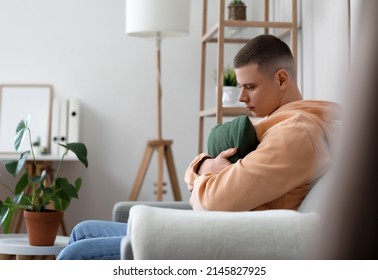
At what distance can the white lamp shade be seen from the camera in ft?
13.0

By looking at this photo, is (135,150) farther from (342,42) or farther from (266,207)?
(266,207)

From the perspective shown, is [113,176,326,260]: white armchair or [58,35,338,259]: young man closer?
[113,176,326,260]: white armchair

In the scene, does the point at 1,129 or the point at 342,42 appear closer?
the point at 342,42

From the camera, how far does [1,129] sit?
4426 millimetres

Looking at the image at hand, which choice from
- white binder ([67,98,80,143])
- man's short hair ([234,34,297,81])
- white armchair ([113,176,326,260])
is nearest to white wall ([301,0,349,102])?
man's short hair ([234,34,297,81])

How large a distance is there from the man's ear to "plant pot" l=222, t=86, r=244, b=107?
1640 mm

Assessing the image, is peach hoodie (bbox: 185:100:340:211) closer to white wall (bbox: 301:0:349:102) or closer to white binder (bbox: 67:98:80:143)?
white wall (bbox: 301:0:349:102)

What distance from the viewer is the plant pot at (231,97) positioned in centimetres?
348

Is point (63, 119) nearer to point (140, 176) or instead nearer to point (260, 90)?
point (140, 176)

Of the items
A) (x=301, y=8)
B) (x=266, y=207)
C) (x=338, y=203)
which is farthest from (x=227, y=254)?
(x=301, y=8)

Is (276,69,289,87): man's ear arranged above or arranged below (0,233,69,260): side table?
above

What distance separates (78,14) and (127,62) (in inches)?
19.9

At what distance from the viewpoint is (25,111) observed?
4438 mm

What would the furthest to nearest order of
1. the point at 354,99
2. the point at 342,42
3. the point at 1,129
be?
the point at 1,129 → the point at 342,42 → the point at 354,99
